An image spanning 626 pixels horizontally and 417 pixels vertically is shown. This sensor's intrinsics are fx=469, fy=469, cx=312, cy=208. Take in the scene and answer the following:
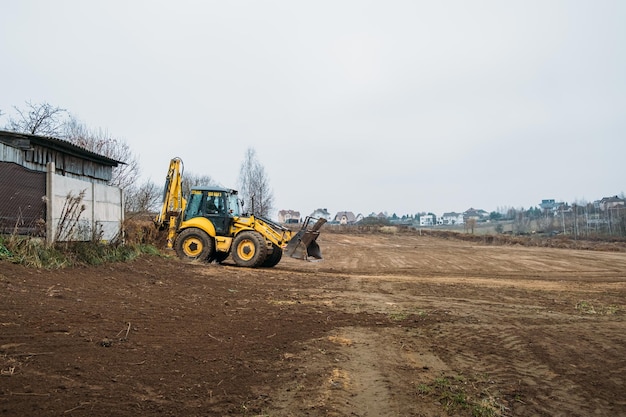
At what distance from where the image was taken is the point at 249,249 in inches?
655

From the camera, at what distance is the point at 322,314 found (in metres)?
Result: 8.29

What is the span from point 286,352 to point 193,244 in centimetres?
1188

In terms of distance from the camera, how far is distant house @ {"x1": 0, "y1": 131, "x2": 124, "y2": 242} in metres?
9.65

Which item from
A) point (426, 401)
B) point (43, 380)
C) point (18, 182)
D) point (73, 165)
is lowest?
point (426, 401)

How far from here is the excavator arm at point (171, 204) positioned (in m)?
17.7

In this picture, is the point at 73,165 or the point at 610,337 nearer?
the point at 610,337

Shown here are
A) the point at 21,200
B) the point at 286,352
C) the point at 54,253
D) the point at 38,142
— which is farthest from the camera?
the point at 38,142

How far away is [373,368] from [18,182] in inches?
332

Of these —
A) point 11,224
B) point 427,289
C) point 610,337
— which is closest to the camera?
point 610,337

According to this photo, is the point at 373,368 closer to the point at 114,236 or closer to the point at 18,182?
the point at 18,182

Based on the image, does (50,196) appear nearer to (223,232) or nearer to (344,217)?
(223,232)

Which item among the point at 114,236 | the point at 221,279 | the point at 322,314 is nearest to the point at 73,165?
the point at 114,236

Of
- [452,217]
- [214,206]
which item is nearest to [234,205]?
[214,206]

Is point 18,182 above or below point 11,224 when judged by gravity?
above
